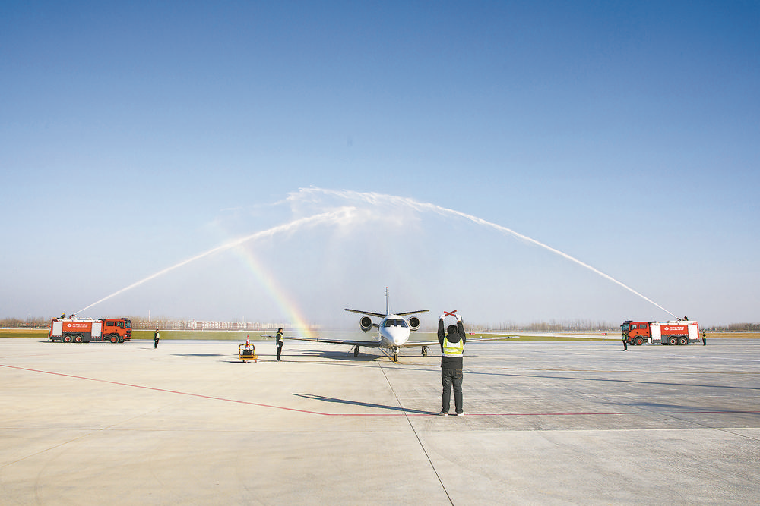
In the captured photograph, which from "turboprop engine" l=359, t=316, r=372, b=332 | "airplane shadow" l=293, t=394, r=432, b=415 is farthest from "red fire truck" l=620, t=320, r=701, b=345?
"airplane shadow" l=293, t=394, r=432, b=415

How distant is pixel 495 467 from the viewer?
23.3 feet

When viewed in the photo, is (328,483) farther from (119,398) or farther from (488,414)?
(119,398)

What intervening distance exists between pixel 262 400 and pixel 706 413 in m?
11.6

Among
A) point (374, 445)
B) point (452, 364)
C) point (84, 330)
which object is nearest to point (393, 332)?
point (452, 364)

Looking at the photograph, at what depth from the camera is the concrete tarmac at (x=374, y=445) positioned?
604 cm

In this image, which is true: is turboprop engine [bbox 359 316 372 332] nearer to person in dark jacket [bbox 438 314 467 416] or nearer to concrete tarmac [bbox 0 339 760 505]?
concrete tarmac [bbox 0 339 760 505]

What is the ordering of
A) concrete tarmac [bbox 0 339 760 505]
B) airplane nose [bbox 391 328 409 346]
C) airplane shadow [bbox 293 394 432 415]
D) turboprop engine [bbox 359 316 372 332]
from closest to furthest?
concrete tarmac [bbox 0 339 760 505], airplane shadow [bbox 293 394 432 415], airplane nose [bbox 391 328 409 346], turboprop engine [bbox 359 316 372 332]

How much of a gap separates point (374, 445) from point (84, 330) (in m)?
56.5

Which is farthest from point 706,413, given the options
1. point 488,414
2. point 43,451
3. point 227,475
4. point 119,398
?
point 119,398

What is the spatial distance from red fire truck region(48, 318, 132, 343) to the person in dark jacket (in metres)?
54.4

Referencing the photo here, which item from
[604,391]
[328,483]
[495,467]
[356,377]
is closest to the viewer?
[328,483]

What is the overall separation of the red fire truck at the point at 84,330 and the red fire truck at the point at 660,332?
60896 mm

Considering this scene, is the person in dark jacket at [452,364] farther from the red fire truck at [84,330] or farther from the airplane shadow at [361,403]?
the red fire truck at [84,330]

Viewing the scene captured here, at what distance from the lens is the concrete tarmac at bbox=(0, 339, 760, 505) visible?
604 centimetres
